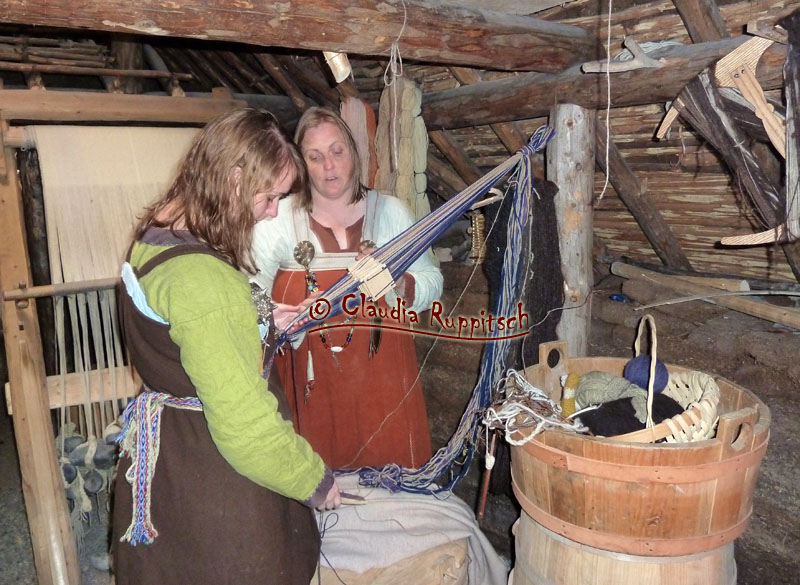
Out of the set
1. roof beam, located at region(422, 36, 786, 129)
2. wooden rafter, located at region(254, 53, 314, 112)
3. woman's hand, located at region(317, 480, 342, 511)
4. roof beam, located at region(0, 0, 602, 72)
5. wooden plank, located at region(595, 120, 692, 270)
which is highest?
wooden rafter, located at region(254, 53, 314, 112)

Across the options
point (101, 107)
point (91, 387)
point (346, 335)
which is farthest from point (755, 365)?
point (101, 107)

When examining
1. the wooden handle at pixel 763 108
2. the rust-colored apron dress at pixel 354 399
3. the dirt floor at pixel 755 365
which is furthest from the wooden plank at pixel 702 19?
the dirt floor at pixel 755 365

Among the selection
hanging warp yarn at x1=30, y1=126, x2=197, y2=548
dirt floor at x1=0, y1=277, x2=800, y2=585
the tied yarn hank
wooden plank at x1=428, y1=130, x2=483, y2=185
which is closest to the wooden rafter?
wooden plank at x1=428, y1=130, x2=483, y2=185

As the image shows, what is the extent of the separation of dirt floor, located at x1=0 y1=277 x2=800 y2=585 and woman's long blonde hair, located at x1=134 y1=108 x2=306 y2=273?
213 centimetres

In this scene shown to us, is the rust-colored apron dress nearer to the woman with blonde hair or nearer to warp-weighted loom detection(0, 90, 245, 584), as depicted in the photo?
the woman with blonde hair

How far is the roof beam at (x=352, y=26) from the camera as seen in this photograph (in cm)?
155

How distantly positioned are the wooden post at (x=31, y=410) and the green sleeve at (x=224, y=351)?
1.42 metres

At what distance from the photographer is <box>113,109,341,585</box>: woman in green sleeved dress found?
1050mm

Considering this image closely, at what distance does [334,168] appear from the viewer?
2.11 m

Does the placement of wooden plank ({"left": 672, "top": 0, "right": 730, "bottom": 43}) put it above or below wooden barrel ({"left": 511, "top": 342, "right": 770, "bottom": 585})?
above

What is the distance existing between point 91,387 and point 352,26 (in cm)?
166

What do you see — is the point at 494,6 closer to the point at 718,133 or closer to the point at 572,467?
the point at 718,133

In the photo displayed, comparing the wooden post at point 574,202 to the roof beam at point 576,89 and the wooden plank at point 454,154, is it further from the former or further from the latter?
the wooden plank at point 454,154

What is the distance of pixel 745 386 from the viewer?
9.03ft
